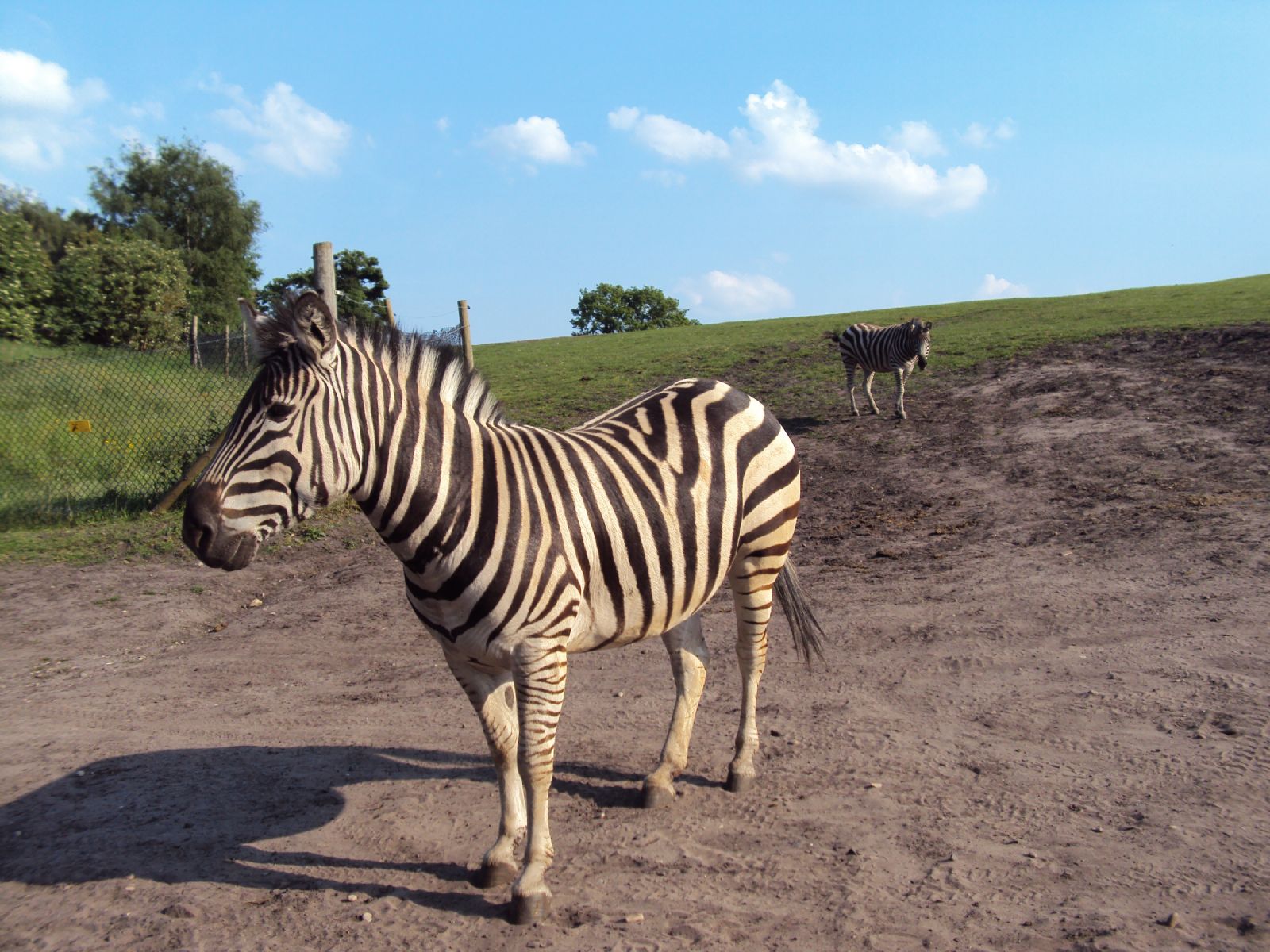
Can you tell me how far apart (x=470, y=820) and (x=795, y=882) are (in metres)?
1.68

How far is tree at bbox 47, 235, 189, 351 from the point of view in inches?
1134

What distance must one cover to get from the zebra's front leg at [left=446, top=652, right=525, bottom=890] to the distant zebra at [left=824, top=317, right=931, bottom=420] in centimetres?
1258

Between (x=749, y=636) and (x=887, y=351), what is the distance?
12.4 metres

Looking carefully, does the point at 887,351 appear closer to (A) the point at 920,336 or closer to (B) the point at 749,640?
(A) the point at 920,336

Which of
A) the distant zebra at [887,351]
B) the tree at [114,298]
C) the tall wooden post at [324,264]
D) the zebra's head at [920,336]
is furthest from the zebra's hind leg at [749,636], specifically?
the tree at [114,298]

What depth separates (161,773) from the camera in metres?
4.85

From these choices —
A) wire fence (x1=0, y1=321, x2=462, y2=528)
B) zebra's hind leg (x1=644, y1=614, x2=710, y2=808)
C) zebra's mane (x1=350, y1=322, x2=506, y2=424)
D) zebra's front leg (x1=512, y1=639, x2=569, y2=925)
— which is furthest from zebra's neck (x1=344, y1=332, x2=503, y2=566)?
wire fence (x1=0, y1=321, x2=462, y2=528)

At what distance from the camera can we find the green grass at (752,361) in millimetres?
10695

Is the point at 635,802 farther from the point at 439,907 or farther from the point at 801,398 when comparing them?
the point at 801,398

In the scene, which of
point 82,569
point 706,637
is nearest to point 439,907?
point 706,637

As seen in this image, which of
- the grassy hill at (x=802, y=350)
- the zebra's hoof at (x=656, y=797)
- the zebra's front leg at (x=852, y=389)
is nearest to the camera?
the zebra's hoof at (x=656, y=797)

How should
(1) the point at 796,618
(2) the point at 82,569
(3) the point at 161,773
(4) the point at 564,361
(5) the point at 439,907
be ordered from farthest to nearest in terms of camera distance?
1. (4) the point at 564,361
2. (2) the point at 82,569
3. (1) the point at 796,618
4. (3) the point at 161,773
5. (5) the point at 439,907

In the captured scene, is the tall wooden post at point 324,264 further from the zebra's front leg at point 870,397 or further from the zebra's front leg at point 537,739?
the zebra's front leg at point 870,397

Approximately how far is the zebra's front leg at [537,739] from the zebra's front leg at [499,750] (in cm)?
26
